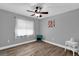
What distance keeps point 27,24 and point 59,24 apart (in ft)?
2.34

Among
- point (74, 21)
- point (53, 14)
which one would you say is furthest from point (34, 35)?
point (74, 21)

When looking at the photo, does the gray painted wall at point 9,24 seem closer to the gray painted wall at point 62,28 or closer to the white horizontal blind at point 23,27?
the white horizontal blind at point 23,27

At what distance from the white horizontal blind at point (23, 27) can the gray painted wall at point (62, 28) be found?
0.24m

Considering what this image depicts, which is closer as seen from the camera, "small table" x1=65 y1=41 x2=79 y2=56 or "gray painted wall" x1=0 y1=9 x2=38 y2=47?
"small table" x1=65 y1=41 x2=79 y2=56

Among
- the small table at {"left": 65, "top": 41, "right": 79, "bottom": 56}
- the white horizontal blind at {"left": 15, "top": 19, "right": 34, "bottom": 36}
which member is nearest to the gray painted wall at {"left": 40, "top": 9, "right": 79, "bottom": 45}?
the small table at {"left": 65, "top": 41, "right": 79, "bottom": 56}

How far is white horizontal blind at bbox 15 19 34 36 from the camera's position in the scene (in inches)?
57.2

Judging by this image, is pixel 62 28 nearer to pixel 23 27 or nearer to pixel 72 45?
pixel 72 45

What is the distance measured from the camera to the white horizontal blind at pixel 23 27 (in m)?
1.45

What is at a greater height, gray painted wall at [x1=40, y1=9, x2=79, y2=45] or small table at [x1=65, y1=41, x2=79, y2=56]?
gray painted wall at [x1=40, y1=9, x2=79, y2=45]

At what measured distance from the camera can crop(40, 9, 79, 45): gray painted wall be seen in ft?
4.59

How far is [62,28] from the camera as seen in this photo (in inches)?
63.0

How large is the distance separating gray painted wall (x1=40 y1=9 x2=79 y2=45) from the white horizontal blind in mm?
244

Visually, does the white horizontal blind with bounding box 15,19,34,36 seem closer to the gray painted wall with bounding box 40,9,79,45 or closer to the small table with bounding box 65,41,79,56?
the gray painted wall with bounding box 40,9,79,45

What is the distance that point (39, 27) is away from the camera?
1.62 metres
